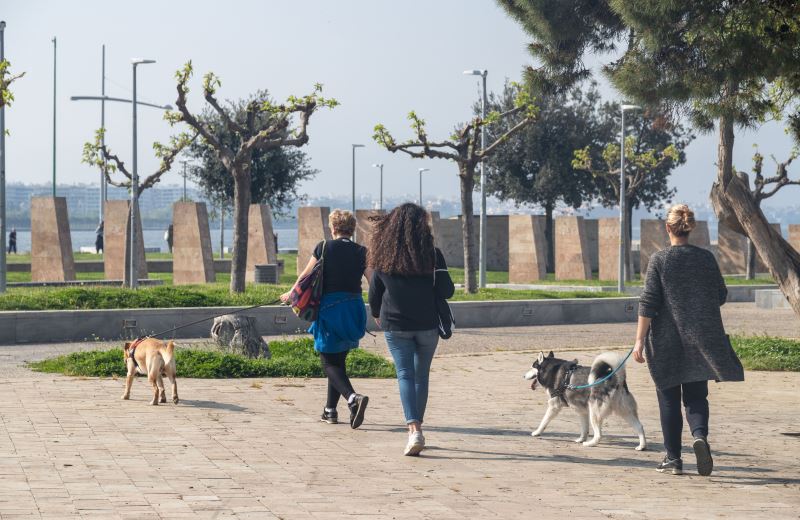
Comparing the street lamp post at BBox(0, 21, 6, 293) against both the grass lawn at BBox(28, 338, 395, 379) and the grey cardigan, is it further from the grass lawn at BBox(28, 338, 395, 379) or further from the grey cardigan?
the grey cardigan

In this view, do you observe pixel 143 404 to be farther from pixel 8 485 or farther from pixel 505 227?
pixel 505 227

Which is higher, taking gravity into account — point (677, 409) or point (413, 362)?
point (413, 362)

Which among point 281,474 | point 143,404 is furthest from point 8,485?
point 143,404

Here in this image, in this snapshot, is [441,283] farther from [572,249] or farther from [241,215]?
[572,249]

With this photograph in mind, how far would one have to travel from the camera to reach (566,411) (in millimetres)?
11055

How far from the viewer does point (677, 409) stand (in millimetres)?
7953

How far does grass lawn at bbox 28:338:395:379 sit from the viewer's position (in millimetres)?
13227

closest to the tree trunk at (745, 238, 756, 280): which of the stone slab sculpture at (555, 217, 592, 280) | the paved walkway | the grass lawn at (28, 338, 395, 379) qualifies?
the stone slab sculpture at (555, 217, 592, 280)

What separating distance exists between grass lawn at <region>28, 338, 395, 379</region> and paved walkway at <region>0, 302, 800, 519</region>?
70cm

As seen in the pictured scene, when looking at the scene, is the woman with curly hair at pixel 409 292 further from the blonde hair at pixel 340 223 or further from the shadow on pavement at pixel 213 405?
the shadow on pavement at pixel 213 405

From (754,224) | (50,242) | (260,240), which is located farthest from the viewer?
(260,240)

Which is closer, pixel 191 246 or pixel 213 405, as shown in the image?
pixel 213 405

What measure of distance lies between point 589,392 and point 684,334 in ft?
4.32

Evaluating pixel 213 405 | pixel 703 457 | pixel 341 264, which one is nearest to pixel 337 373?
pixel 341 264
